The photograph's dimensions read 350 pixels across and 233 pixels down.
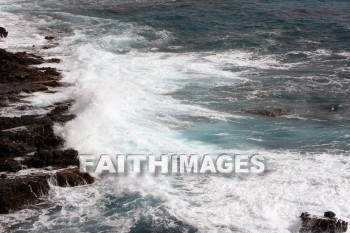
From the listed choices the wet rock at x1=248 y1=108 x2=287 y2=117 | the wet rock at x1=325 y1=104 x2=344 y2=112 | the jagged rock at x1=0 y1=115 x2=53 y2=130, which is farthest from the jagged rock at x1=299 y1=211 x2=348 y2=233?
the wet rock at x1=325 y1=104 x2=344 y2=112

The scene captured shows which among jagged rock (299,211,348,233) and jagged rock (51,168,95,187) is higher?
jagged rock (51,168,95,187)

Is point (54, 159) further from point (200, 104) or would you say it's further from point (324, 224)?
point (200, 104)

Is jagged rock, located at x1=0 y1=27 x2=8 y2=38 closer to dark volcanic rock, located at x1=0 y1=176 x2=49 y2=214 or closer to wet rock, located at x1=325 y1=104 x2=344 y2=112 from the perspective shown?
dark volcanic rock, located at x1=0 y1=176 x2=49 y2=214

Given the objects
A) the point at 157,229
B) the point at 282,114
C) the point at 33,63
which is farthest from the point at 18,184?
the point at 33,63

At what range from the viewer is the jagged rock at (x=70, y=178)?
1391 centimetres

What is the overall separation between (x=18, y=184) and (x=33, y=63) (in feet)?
40.7

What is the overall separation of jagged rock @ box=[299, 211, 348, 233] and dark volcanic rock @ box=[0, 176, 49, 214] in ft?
21.0

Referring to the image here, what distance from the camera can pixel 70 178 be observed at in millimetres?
14055

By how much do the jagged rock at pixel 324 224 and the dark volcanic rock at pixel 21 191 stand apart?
6.39 metres

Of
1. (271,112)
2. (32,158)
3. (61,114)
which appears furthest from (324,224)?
(61,114)

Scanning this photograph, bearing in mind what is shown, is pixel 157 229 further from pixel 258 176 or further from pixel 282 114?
pixel 282 114

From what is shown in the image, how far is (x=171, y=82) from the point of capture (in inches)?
939

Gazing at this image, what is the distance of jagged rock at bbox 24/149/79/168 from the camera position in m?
14.5

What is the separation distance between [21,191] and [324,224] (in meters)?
7.25
